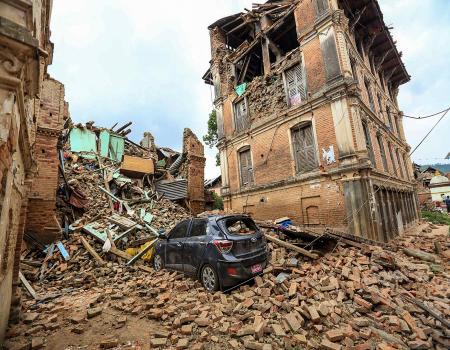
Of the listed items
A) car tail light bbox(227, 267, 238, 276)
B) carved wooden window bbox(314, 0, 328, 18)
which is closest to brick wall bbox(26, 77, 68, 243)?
car tail light bbox(227, 267, 238, 276)

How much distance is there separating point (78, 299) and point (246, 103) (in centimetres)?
1219

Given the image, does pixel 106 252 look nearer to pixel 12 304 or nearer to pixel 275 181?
pixel 12 304

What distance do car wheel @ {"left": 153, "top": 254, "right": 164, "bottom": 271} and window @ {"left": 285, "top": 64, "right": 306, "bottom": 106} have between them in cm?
923

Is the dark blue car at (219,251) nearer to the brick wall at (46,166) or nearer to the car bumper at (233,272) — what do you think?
the car bumper at (233,272)

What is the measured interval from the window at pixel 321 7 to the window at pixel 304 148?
199 inches

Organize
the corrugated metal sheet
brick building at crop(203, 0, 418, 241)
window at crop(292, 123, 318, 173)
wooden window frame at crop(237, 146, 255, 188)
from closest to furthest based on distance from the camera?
1. brick building at crop(203, 0, 418, 241)
2. window at crop(292, 123, 318, 173)
3. wooden window frame at crop(237, 146, 255, 188)
4. the corrugated metal sheet

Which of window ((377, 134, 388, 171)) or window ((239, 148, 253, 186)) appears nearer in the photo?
window ((377, 134, 388, 171))

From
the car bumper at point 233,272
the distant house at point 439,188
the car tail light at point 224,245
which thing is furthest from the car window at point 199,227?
the distant house at point 439,188

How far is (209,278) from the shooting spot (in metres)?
5.11

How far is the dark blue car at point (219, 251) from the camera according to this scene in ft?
15.9

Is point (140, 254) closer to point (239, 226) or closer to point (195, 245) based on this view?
point (195, 245)

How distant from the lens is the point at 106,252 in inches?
309

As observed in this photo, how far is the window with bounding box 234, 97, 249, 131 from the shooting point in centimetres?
1383

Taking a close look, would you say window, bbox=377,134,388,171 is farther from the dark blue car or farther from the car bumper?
the car bumper
